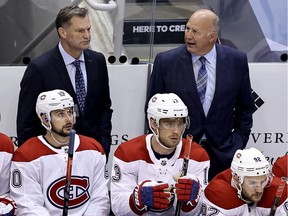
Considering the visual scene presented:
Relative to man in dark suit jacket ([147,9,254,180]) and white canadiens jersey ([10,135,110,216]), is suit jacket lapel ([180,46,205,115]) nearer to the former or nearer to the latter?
man in dark suit jacket ([147,9,254,180])

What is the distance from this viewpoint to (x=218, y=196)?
655 cm

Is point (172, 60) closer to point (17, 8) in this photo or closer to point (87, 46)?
point (87, 46)

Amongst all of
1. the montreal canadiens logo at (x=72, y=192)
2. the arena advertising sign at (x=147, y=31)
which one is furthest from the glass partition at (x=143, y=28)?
the montreal canadiens logo at (x=72, y=192)

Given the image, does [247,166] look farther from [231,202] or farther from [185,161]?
[185,161]

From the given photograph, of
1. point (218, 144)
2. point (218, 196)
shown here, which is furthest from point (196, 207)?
point (218, 144)

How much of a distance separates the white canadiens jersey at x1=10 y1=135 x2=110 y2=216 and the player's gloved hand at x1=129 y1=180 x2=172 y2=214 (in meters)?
0.29

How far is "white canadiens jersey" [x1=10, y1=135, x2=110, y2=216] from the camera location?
651 centimetres

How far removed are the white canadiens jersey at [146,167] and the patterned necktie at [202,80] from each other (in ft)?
1.68

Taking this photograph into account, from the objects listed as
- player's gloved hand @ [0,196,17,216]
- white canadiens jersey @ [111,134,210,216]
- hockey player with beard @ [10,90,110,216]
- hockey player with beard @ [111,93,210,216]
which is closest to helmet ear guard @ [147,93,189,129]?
hockey player with beard @ [111,93,210,216]

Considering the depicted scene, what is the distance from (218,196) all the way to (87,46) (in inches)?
48.1

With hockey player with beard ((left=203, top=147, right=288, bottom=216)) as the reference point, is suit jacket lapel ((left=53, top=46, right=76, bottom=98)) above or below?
above

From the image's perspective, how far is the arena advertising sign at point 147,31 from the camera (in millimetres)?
7488

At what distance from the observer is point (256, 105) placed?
7516mm

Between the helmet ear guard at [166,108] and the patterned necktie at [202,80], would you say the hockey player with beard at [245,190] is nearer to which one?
the helmet ear guard at [166,108]
